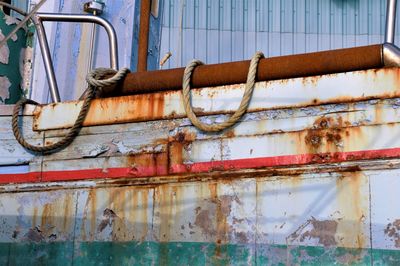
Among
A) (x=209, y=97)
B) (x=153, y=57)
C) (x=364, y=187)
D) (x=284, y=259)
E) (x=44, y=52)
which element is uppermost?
(x=153, y=57)

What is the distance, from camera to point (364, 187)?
3789mm

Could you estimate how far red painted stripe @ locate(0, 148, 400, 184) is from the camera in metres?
3.87

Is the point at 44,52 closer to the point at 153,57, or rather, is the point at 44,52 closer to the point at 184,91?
the point at 184,91

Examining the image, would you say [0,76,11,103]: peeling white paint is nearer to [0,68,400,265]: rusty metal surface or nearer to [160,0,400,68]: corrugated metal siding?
[0,68,400,265]: rusty metal surface

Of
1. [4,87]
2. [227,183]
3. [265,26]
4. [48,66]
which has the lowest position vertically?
[227,183]

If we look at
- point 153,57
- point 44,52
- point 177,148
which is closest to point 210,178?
point 177,148

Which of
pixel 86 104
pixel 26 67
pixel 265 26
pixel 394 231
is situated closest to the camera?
pixel 394 231

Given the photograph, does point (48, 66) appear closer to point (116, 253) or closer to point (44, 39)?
point (44, 39)

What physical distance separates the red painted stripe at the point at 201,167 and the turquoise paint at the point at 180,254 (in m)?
0.42

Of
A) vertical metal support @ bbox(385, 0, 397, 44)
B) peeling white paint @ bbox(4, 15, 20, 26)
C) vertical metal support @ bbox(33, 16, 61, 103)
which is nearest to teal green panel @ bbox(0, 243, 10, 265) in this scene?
vertical metal support @ bbox(33, 16, 61, 103)

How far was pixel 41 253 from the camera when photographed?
4543 mm

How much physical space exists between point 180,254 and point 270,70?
1.19 m

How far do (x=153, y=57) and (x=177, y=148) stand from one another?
2.44 meters

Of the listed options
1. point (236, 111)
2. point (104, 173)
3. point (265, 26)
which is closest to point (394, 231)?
point (236, 111)
